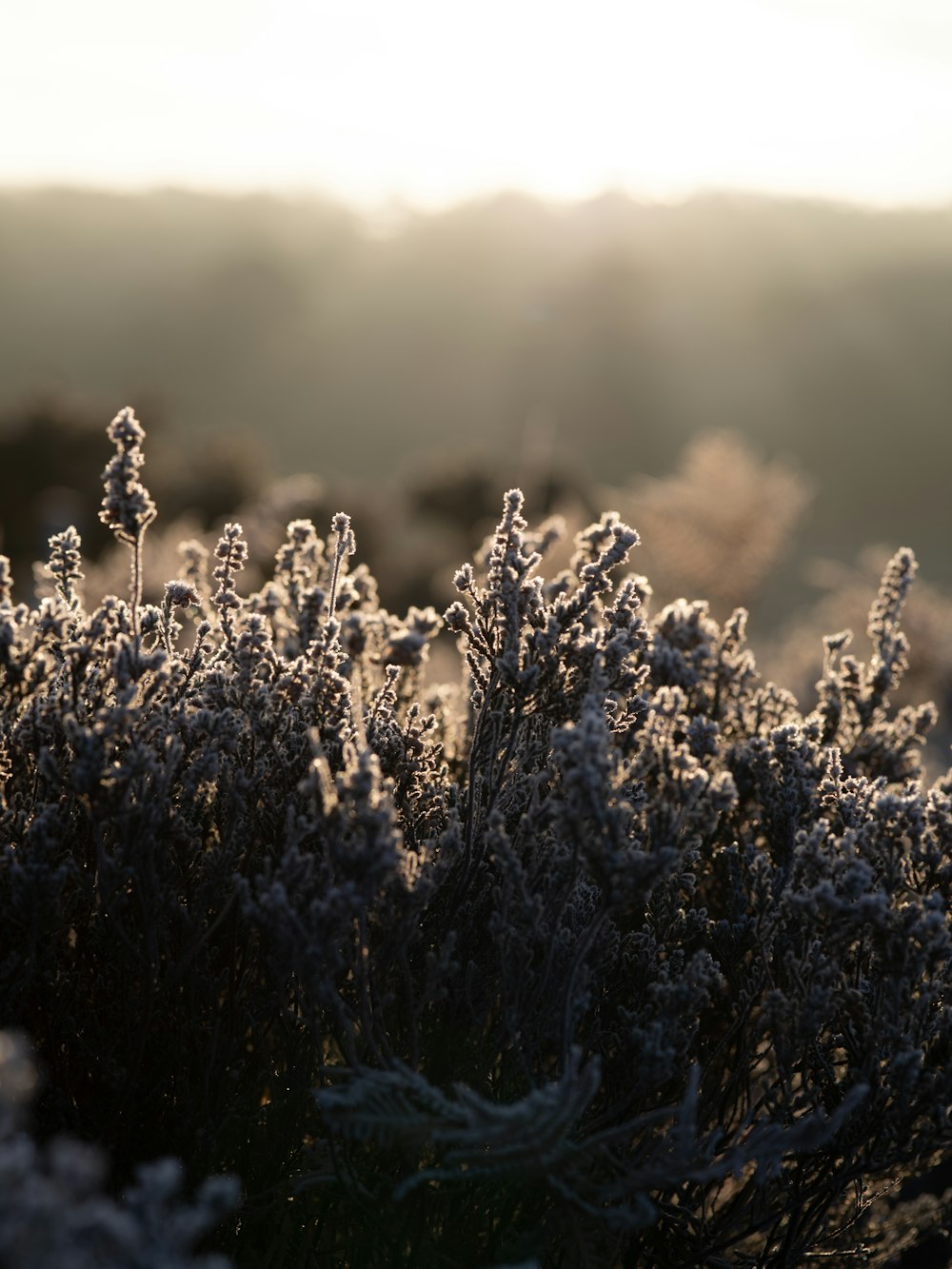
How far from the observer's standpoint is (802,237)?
343 feet

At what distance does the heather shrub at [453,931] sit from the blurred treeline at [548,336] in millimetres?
67106

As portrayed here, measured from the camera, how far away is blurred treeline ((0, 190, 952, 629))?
8344 centimetres

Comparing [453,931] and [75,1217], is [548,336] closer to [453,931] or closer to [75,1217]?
[453,931]

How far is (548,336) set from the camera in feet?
308

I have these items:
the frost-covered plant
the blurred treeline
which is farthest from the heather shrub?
the blurred treeline

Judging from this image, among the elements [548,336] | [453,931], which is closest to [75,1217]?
[453,931]

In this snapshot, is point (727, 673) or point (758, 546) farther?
point (758, 546)

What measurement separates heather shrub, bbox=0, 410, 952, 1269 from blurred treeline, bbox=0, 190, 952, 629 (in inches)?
2642

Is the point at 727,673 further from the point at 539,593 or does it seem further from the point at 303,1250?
the point at 303,1250

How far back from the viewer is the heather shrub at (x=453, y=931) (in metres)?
2.39

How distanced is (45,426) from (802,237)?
9194 centimetres

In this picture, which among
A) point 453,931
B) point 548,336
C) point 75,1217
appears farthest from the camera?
point 548,336

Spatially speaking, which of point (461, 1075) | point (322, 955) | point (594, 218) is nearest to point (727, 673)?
point (461, 1075)

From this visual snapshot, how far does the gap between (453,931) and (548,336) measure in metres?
95.9
